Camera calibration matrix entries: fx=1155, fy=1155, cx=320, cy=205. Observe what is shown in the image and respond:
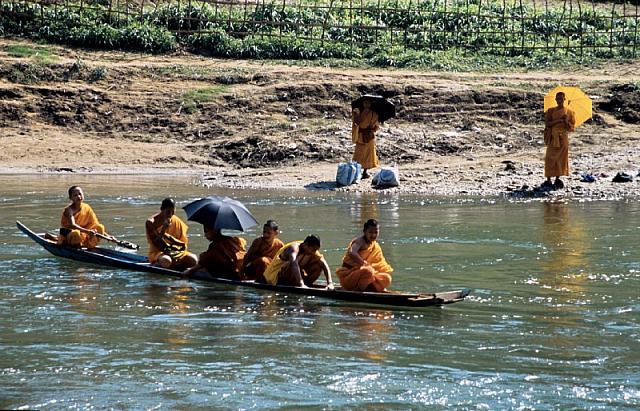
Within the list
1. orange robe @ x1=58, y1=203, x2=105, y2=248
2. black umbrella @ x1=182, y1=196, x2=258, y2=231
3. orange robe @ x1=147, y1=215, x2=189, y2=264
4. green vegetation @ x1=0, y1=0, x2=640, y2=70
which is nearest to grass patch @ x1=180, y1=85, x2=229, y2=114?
green vegetation @ x1=0, y1=0, x2=640, y2=70

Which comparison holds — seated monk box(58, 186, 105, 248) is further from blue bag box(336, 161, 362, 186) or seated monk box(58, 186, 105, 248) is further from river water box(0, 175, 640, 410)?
blue bag box(336, 161, 362, 186)

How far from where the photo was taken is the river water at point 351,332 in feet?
30.8

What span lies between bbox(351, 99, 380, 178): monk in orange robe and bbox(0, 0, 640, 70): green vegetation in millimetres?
7456

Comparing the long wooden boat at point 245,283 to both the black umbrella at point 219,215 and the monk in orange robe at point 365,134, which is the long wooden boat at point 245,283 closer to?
the black umbrella at point 219,215

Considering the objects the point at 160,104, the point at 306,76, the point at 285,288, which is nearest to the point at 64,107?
the point at 160,104

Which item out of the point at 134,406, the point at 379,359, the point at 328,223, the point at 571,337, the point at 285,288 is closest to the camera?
the point at 134,406

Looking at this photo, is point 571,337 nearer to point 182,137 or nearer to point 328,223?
point 328,223

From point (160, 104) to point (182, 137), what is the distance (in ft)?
4.29

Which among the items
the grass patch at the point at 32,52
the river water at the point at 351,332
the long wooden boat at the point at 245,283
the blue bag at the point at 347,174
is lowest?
the river water at the point at 351,332

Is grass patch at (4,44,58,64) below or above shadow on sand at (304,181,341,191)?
above

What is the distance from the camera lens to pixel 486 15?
110ft

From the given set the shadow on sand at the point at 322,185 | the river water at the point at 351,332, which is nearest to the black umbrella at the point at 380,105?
the shadow on sand at the point at 322,185

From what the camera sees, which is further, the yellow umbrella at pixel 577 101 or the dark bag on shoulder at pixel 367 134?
the dark bag on shoulder at pixel 367 134

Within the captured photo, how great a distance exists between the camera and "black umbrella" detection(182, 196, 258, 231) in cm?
1352
